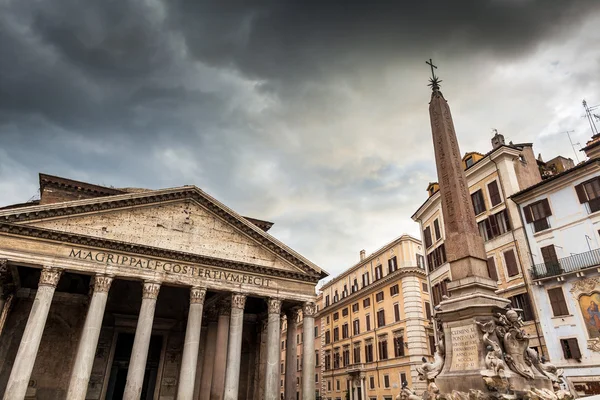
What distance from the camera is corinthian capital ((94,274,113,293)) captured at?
15.3 meters

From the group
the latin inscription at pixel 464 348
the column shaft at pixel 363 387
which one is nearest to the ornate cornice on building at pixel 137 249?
the latin inscription at pixel 464 348

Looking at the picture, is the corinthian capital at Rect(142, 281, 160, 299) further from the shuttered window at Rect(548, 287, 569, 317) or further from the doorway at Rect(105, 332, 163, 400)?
the shuttered window at Rect(548, 287, 569, 317)

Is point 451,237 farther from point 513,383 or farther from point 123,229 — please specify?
point 123,229

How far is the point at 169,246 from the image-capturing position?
17.5 m

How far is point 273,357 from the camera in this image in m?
17.2

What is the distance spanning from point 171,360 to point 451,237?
19374 millimetres

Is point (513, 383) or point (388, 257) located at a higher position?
point (388, 257)

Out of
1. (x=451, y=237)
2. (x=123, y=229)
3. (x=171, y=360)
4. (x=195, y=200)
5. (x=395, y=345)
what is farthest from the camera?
(x=395, y=345)

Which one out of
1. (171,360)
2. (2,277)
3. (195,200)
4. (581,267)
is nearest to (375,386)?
(171,360)

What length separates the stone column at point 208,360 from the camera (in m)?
18.7

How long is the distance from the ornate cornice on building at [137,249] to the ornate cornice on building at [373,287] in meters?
10.1

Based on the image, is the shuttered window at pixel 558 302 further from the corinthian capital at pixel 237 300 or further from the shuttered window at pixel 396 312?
the corinthian capital at pixel 237 300

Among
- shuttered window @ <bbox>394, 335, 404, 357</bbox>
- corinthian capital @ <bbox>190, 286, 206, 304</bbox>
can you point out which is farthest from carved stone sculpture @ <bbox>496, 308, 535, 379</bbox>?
shuttered window @ <bbox>394, 335, 404, 357</bbox>

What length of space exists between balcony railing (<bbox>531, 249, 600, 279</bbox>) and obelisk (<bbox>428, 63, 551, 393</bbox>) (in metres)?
11.0
